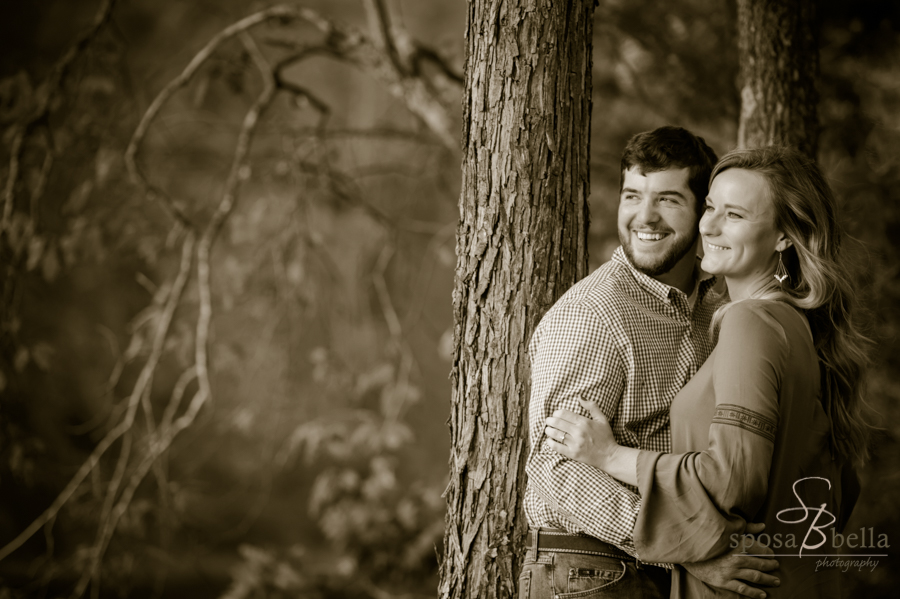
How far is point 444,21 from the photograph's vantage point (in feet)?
30.8

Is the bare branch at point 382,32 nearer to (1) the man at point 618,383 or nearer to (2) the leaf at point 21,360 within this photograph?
(1) the man at point 618,383

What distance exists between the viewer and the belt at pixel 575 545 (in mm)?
1789

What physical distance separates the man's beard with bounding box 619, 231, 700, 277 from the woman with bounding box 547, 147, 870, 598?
0.54 feet

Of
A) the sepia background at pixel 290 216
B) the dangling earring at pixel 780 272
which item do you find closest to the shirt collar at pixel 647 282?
the dangling earring at pixel 780 272

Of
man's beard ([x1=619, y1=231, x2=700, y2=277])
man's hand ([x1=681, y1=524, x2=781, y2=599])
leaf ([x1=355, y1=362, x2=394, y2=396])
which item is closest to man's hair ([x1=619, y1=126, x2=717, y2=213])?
man's beard ([x1=619, y1=231, x2=700, y2=277])

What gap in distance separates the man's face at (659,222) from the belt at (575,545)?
2.33ft

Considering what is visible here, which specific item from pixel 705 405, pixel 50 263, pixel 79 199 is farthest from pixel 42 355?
pixel 705 405

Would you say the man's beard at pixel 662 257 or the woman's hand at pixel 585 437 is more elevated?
the man's beard at pixel 662 257

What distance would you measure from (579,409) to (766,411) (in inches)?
16.4

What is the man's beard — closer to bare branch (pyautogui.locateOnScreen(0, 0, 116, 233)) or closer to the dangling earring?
the dangling earring

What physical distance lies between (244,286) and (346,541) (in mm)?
1812

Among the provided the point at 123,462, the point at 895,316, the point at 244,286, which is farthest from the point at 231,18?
the point at 895,316

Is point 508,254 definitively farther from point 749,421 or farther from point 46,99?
Answer: point 46,99

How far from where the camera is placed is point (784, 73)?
9.46ft
